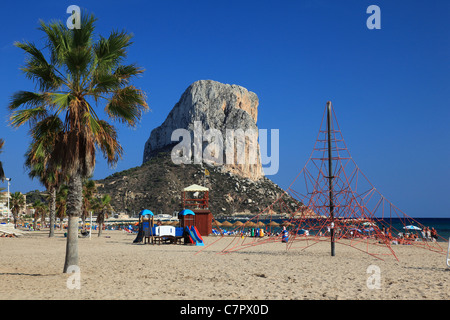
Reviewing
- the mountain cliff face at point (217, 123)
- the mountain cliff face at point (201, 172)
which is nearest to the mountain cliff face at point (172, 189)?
the mountain cliff face at point (201, 172)

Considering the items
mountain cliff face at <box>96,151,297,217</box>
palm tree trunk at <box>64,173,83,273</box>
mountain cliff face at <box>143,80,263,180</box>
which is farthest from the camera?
mountain cliff face at <box>143,80,263,180</box>

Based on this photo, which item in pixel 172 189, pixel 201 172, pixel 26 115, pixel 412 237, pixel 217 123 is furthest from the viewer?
pixel 217 123

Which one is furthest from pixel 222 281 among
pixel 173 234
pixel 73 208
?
pixel 173 234

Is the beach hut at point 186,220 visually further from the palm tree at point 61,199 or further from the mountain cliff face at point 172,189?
the mountain cliff face at point 172,189

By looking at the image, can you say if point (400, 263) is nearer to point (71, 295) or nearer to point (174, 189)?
point (71, 295)

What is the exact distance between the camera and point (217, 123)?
13162cm

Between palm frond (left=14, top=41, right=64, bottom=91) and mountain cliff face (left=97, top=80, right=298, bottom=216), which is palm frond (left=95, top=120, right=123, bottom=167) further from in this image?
mountain cliff face (left=97, top=80, right=298, bottom=216)

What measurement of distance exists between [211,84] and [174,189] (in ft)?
152

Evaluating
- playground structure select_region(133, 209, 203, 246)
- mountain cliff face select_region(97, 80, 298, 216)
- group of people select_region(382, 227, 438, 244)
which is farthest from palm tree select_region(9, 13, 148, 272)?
mountain cliff face select_region(97, 80, 298, 216)

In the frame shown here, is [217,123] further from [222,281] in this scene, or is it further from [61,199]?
[222,281]

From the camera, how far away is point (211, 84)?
139 metres

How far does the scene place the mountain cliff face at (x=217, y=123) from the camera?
425 ft

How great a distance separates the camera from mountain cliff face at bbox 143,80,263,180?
Answer: 130 m

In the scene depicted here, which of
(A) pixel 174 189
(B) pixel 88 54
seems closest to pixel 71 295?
(B) pixel 88 54
